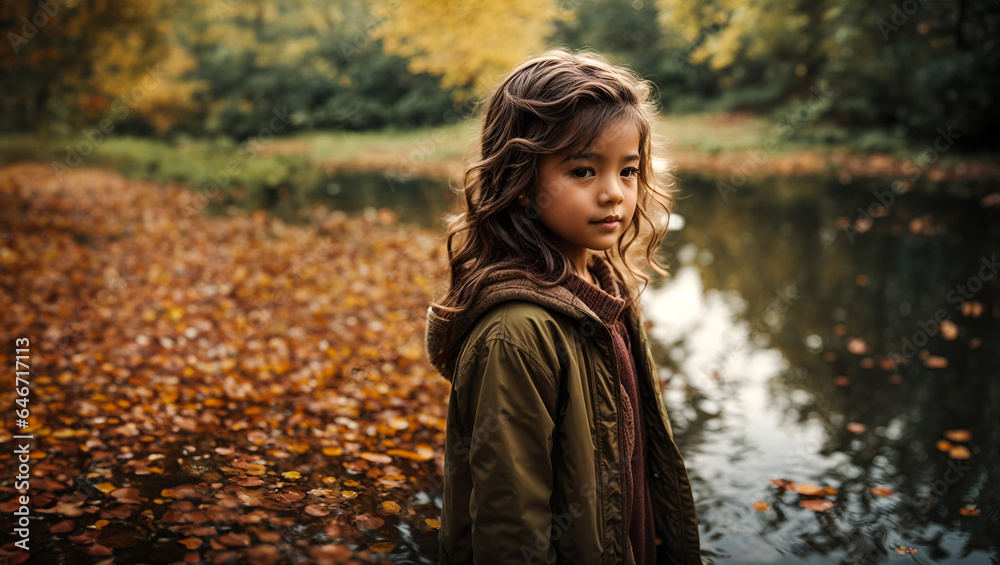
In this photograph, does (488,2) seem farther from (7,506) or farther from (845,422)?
(7,506)

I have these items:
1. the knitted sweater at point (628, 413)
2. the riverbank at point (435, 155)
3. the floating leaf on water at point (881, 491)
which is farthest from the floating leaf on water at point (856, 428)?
the riverbank at point (435, 155)

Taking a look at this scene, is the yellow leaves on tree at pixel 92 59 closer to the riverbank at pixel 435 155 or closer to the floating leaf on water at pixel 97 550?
the riverbank at pixel 435 155

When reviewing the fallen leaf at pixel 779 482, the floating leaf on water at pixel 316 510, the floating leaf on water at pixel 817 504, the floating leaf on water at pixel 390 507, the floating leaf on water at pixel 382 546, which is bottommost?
the floating leaf on water at pixel 382 546

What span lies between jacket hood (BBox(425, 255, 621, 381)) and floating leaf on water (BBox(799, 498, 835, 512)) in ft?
7.52

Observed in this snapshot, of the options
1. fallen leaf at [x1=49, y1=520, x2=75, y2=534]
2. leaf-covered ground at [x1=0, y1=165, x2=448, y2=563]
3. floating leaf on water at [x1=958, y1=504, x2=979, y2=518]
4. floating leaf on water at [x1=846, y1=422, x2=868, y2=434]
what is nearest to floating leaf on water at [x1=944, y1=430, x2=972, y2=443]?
floating leaf on water at [x1=846, y1=422, x2=868, y2=434]

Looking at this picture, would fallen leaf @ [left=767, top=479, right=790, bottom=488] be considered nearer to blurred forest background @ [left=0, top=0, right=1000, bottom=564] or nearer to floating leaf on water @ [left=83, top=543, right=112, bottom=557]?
blurred forest background @ [left=0, top=0, right=1000, bottom=564]

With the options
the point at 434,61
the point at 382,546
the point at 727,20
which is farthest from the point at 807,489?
the point at 434,61

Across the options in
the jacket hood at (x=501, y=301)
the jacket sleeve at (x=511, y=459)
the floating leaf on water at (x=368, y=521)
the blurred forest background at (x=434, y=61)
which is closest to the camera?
the jacket sleeve at (x=511, y=459)

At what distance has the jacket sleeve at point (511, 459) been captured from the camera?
1.53m

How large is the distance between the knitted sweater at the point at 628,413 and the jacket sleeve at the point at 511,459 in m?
0.32

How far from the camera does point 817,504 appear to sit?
130 inches

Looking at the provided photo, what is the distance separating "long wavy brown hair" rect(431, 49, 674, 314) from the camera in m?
1.72

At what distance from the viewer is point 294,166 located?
575 inches

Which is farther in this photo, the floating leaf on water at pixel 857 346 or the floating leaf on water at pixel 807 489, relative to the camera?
the floating leaf on water at pixel 857 346
